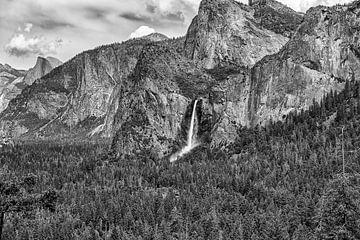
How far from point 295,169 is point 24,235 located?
9234 cm

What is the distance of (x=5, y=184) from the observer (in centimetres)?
3381

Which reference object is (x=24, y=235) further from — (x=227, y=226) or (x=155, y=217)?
(x=227, y=226)

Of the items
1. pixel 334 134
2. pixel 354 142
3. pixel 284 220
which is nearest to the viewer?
pixel 284 220

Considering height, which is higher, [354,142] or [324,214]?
[354,142]

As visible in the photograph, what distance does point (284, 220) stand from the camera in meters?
139

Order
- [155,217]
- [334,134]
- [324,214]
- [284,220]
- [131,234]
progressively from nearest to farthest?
[324,214]
[284,220]
[131,234]
[155,217]
[334,134]

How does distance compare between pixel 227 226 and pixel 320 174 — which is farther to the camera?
pixel 320 174

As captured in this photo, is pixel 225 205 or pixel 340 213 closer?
pixel 340 213

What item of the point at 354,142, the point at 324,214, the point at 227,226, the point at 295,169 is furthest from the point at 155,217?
the point at 324,214

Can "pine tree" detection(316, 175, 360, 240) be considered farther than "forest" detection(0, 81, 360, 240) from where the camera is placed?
No

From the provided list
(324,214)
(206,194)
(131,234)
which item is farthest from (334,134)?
(324,214)

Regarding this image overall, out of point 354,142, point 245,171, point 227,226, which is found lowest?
point 227,226

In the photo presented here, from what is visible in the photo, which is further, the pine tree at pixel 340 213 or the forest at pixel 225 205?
the forest at pixel 225 205

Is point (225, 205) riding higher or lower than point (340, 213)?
lower
